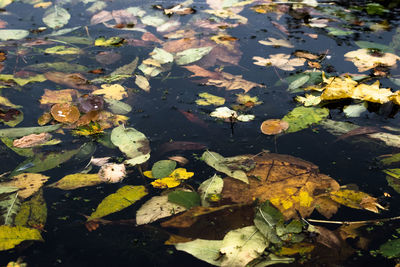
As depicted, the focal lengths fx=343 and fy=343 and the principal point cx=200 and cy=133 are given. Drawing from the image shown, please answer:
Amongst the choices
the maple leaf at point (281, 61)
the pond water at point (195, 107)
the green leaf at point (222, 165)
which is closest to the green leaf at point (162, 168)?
the pond water at point (195, 107)

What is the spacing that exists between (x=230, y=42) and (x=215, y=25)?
41 cm

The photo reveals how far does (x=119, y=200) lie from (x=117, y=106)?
727 mm

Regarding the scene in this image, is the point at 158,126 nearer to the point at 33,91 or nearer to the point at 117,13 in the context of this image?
the point at 33,91

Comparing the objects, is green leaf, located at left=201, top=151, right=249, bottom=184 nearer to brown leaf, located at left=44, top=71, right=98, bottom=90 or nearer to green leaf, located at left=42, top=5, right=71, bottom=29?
brown leaf, located at left=44, top=71, right=98, bottom=90

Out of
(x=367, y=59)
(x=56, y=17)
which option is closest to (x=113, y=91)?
(x=56, y=17)

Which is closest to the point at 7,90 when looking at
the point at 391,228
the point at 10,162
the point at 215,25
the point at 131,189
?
the point at 10,162

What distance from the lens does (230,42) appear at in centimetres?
262

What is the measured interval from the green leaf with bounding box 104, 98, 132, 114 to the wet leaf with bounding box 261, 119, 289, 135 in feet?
2.38

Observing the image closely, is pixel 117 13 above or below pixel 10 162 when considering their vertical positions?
above

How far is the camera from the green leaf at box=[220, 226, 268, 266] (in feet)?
3.45

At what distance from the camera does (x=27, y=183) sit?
1.39 meters

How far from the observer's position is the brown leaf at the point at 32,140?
5.22 ft

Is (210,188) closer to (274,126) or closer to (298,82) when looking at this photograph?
(274,126)

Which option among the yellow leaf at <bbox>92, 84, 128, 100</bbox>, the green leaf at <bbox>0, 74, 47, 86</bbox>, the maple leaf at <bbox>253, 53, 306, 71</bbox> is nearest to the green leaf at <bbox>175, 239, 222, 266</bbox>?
the yellow leaf at <bbox>92, 84, 128, 100</bbox>
